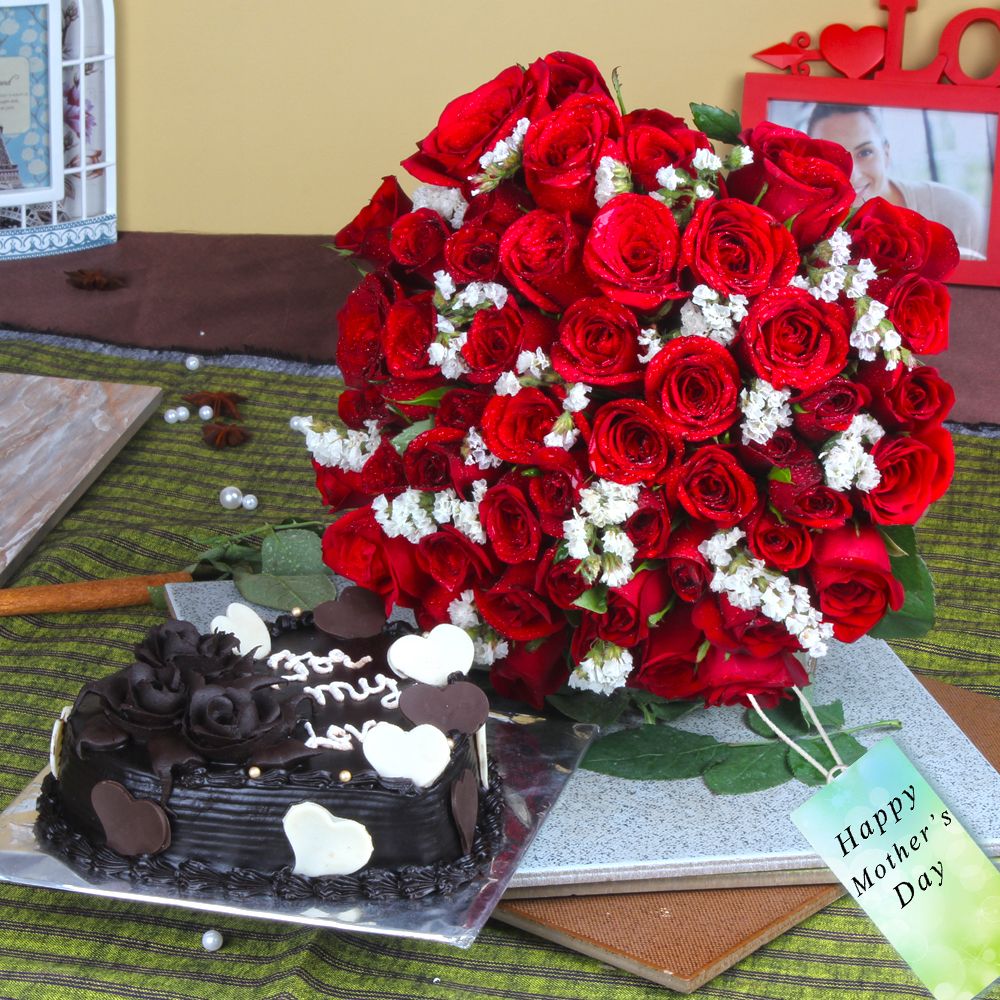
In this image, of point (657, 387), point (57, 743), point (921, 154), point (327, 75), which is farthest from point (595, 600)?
point (327, 75)

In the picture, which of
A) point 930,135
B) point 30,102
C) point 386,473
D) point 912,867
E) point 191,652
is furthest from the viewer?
point 30,102

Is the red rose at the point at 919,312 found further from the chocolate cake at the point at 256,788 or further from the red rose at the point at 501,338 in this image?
the chocolate cake at the point at 256,788

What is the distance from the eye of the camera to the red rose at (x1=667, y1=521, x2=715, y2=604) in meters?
0.86

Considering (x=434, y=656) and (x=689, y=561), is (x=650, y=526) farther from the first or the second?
(x=434, y=656)

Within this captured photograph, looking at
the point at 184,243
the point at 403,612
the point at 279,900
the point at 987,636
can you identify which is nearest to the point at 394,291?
the point at 403,612

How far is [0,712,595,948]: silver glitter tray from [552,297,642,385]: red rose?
28cm

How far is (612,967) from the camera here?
0.84 m

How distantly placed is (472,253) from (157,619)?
0.51 m

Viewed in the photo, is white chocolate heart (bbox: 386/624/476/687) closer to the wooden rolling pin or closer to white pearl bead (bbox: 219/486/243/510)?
the wooden rolling pin

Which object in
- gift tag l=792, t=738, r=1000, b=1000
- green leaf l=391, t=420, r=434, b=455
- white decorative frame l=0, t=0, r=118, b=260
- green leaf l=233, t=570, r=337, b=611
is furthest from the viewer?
white decorative frame l=0, t=0, r=118, b=260

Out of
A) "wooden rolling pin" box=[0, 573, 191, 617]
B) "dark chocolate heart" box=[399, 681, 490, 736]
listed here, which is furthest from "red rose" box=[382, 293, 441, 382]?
"wooden rolling pin" box=[0, 573, 191, 617]

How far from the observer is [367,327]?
38.1 inches

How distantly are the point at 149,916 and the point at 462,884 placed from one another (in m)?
0.20

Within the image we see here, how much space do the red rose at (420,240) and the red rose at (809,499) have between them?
272mm
